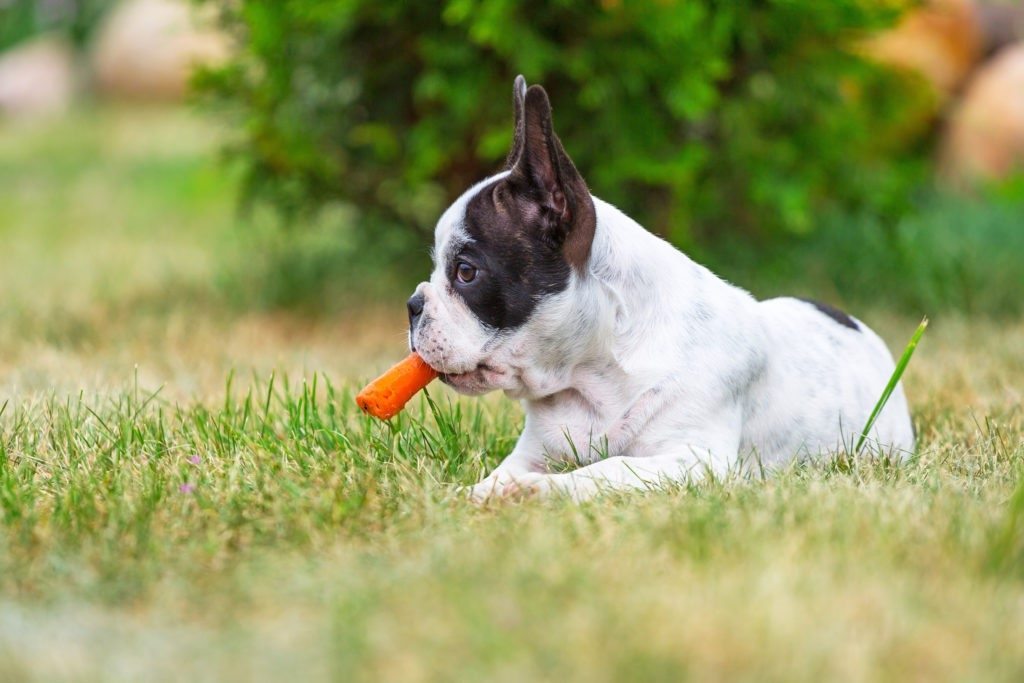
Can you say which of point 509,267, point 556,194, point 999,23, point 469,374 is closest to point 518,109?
point 556,194

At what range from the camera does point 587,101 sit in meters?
5.87

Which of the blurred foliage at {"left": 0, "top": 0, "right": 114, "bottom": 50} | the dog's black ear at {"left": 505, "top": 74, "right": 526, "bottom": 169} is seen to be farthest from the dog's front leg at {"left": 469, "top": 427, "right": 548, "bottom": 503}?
the blurred foliage at {"left": 0, "top": 0, "right": 114, "bottom": 50}

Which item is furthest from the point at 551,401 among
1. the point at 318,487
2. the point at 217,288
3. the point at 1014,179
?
the point at 1014,179

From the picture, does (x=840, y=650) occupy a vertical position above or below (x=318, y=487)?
below

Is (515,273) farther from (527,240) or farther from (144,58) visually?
→ (144,58)

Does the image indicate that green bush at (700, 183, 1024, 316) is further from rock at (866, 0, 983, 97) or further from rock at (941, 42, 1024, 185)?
rock at (866, 0, 983, 97)

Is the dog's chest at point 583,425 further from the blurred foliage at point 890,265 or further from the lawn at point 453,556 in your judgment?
the blurred foliage at point 890,265

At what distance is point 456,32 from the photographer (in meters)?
6.01

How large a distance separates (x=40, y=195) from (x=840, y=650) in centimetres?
1042

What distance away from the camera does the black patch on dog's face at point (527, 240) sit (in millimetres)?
3348

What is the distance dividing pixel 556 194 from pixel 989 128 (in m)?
7.54

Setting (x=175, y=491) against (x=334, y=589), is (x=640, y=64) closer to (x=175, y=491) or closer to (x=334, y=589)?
(x=175, y=491)

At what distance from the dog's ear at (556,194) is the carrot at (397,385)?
1.79 ft

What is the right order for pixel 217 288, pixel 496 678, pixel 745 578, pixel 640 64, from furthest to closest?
pixel 217 288 → pixel 640 64 → pixel 745 578 → pixel 496 678
